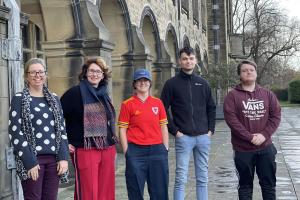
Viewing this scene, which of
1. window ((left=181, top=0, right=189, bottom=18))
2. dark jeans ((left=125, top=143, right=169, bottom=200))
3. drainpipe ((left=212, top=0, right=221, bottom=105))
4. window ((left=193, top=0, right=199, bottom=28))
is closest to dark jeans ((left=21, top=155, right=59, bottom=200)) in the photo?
dark jeans ((left=125, top=143, right=169, bottom=200))

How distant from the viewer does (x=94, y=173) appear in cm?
466

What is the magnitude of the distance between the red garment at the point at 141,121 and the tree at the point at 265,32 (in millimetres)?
43975

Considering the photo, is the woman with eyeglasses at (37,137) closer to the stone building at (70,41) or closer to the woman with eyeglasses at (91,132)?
the woman with eyeglasses at (91,132)

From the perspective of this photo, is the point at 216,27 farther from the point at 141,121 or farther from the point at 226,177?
the point at 141,121

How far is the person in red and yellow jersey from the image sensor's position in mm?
4984

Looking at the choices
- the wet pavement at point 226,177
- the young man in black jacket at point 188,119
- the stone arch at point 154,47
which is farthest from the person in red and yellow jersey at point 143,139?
the stone arch at point 154,47

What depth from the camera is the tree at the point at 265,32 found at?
49.7 m

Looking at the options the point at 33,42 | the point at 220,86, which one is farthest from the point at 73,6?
the point at 220,86

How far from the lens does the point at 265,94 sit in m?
5.30

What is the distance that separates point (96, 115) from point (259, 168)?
1.84 meters

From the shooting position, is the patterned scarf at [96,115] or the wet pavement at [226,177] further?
the wet pavement at [226,177]

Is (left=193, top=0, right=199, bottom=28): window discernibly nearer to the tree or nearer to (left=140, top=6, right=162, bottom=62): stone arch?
(left=140, top=6, right=162, bottom=62): stone arch

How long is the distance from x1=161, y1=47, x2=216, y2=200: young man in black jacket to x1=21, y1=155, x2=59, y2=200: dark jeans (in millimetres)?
1548

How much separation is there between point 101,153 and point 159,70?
36.8ft
